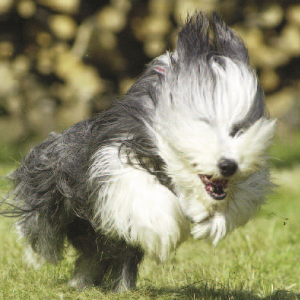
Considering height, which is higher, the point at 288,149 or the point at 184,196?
the point at 184,196

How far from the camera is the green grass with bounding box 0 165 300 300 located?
261cm

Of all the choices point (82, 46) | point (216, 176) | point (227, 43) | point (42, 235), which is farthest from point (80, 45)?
point (216, 176)

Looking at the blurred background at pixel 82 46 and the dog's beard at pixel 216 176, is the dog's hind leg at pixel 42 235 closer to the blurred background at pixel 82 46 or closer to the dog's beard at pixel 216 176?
the dog's beard at pixel 216 176

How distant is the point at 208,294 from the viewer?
106 inches

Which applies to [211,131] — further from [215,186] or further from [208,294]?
[208,294]

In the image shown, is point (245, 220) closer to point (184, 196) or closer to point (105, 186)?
point (184, 196)

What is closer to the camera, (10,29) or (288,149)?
(10,29)

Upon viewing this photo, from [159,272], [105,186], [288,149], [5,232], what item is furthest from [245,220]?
[288,149]

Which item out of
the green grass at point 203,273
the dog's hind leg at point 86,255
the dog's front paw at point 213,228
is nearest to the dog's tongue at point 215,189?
the dog's front paw at point 213,228

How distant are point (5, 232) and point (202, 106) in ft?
8.18

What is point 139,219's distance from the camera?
210 centimetres

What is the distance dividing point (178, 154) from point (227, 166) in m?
0.23

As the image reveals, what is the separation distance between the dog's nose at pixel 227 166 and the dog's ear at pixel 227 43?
569 millimetres

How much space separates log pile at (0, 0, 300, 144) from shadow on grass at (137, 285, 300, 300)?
3.68 m
